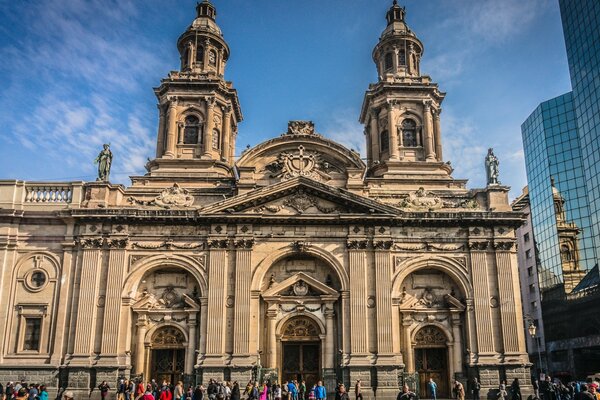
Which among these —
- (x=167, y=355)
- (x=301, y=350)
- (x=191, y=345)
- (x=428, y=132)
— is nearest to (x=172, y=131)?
(x=191, y=345)

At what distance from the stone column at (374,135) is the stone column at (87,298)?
20.9 m

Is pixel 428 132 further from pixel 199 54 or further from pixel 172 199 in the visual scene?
pixel 172 199

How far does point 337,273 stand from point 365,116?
664 inches

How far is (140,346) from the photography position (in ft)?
108

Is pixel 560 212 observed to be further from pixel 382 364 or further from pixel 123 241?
pixel 123 241

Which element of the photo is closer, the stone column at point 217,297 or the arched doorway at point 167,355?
the stone column at point 217,297

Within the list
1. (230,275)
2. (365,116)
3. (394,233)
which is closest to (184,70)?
(365,116)

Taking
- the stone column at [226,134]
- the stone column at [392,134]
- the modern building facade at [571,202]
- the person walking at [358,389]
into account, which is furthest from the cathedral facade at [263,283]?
the modern building facade at [571,202]

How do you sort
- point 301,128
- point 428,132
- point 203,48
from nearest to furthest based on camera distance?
1. point 301,128
2. point 428,132
3. point 203,48

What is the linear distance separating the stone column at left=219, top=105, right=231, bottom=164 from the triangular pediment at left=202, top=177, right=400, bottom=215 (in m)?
8.91

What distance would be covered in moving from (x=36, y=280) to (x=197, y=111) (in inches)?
649

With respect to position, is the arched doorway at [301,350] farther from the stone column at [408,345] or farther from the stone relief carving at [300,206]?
the stone relief carving at [300,206]

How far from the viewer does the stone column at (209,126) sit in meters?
40.9

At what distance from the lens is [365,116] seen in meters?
46.1
